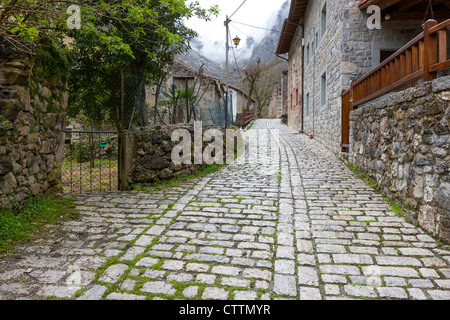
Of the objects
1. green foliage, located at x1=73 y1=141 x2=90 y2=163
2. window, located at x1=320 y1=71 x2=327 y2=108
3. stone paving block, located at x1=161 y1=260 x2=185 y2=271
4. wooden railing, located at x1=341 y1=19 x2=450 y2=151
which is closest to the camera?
stone paving block, located at x1=161 y1=260 x2=185 y2=271

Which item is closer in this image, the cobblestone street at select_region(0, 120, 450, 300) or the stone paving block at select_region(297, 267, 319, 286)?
the cobblestone street at select_region(0, 120, 450, 300)

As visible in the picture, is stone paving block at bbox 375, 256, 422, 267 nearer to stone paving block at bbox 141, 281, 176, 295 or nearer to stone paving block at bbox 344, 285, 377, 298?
stone paving block at bbox 344, 285, 377, 298

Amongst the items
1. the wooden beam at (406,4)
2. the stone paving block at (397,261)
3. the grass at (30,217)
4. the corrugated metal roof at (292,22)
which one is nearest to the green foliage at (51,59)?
the grass at (30,217)

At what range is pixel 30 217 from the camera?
391cm

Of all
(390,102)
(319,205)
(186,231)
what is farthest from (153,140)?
(390,102)

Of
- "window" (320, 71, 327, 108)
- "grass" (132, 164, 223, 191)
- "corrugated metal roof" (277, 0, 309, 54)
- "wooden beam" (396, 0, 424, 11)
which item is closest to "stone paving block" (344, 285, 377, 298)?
"grass" (132, 164, 223, 191)

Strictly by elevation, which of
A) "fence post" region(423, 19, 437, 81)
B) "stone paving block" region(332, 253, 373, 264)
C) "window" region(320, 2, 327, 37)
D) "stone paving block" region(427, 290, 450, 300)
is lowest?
"stone paving block" region(427, 290, 450, 300)

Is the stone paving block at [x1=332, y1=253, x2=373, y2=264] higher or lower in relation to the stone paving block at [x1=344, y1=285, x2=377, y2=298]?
higher

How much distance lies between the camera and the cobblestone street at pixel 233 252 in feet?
8.00

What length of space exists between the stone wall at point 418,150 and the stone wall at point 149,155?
3.79 m

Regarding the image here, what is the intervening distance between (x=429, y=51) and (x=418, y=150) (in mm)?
1188

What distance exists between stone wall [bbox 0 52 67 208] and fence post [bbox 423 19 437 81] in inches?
193

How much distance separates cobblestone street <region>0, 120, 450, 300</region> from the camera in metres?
2.44
